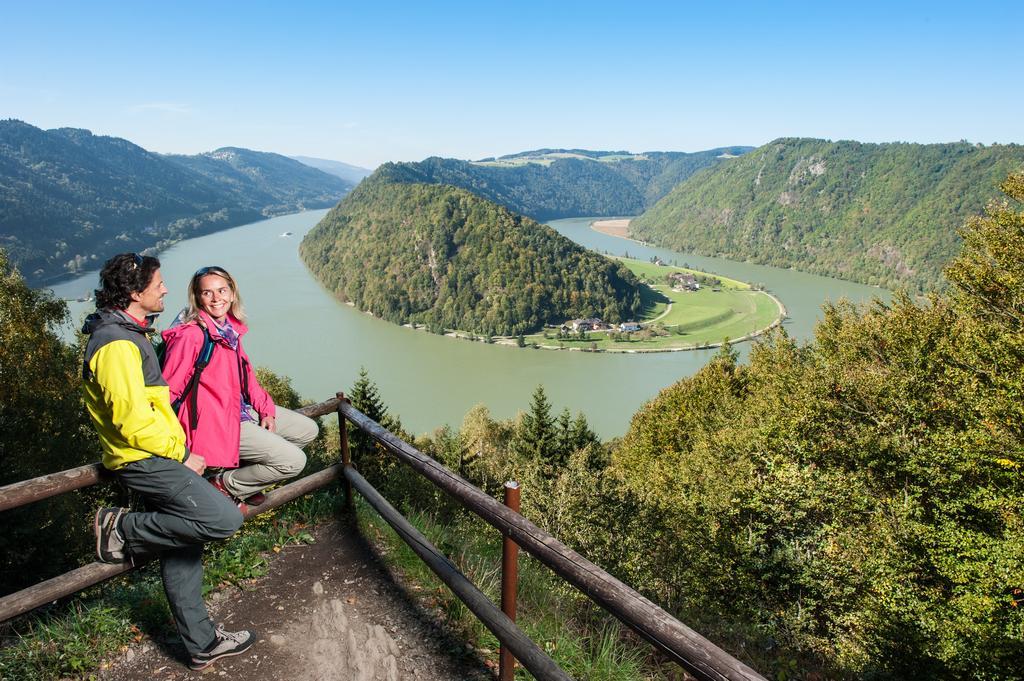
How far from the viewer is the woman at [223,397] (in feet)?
9.76

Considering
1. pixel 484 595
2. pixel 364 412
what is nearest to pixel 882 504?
pixel 484 595

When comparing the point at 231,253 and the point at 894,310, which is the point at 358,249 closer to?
the point at 231,253

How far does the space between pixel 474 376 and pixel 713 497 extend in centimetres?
6917

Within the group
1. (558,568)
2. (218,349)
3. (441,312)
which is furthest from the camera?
(441,312)

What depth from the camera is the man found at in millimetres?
2555

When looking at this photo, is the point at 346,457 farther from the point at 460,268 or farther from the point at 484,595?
the point at 460,268

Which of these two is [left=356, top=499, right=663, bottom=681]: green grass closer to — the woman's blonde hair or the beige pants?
the beige pants

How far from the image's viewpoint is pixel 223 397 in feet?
10.1

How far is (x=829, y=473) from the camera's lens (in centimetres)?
1844

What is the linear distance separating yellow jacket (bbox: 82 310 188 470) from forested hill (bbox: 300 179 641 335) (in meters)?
120

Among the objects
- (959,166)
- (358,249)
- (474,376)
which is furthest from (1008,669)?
(959,166)

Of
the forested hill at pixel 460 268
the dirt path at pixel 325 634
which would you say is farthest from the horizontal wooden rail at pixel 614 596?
the forested hill at pixel 460 268

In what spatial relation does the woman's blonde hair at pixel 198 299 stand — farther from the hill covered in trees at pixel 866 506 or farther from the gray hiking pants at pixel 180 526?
the hill covered in trees at pixel 866 506

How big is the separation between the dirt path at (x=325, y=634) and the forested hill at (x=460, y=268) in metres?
119
